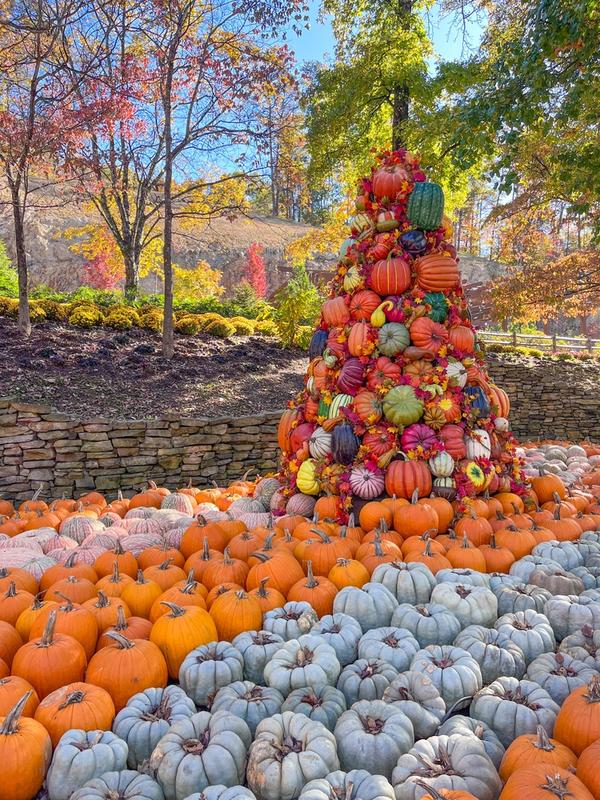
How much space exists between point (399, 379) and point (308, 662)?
2169mm

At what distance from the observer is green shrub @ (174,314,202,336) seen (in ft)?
34.5

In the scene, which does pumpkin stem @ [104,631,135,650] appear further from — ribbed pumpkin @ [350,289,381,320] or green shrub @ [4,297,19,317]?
green shrub @ [4,297,19,317]

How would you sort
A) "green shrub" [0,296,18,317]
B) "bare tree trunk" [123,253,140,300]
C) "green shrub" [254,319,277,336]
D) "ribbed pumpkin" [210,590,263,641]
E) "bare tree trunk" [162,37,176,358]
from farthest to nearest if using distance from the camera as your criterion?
"bare tree trunk" [123,253,140,300] < "green shrub" [254,319,277,336] < "green shrub" [0,296,18,317] < "bare tree trunk" [162,37,176,358] < "ribbed pumpkin" [210,590,263,641]

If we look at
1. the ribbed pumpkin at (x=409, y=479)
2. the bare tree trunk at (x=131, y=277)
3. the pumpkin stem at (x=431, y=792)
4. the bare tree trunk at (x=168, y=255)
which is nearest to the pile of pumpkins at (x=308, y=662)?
the pumpkin stem at (x=431, y=792)

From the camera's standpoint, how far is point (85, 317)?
9.55 m

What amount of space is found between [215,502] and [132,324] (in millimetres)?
6545

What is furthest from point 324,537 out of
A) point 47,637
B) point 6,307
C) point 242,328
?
point 242,328

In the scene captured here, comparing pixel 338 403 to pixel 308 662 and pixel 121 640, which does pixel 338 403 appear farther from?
pixel 121 640

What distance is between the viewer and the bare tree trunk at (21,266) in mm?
7656

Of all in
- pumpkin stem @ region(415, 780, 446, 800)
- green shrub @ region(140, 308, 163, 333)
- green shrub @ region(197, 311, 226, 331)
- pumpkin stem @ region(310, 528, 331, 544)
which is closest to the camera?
pumpkin stem @ region(415, 780, 446, 800)

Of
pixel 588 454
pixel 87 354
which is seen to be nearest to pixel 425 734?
pixel 588 454

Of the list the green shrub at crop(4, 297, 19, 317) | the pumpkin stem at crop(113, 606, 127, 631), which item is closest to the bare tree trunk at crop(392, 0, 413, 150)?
the green shrub at crop(4, 297, 19, 317)

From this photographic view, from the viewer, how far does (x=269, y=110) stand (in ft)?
35.2

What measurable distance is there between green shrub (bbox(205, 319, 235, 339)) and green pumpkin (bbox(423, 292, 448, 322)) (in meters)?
7.38
